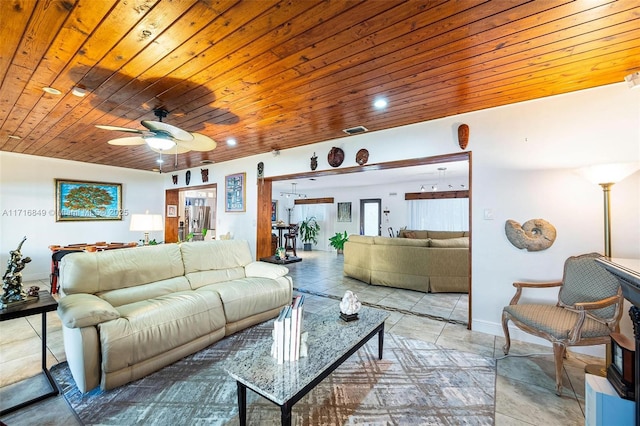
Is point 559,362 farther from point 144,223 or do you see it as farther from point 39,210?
point 39,210

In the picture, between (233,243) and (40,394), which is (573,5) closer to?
(233,243)

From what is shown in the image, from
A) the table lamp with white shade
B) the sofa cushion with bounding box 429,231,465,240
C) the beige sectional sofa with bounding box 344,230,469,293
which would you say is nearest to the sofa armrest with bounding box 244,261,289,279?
the table lamp with white shade

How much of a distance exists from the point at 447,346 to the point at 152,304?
266cm

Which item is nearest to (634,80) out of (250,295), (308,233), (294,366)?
(294,366)

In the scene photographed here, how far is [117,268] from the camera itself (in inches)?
97.0

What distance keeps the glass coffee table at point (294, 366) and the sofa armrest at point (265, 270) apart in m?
1.24

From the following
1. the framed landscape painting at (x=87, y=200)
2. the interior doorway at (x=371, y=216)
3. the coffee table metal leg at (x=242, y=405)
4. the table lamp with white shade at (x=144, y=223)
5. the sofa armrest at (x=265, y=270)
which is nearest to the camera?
the coffee table metal leg at (x=242, y=405)

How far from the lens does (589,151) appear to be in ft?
7.89

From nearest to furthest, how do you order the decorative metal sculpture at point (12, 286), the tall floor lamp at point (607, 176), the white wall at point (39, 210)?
the decorative metal sculpture at point (12, 286), the tall floor lamp at point (607, 176), the white wall at point (39, 210)

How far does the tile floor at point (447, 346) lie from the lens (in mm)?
1642

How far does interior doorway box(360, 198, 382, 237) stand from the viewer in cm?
870

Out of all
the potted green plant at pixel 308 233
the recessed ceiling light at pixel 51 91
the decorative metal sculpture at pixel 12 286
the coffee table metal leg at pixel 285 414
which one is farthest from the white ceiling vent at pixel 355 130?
the potted green plant at pixel 308 233

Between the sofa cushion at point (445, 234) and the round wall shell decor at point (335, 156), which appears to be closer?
the round wall shell decor at point (335, 156)

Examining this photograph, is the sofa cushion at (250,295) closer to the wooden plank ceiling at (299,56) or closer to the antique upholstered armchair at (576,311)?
the wooden plank ceiling at (299,56)
